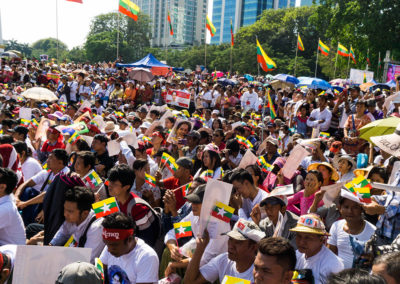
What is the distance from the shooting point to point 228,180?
471cm

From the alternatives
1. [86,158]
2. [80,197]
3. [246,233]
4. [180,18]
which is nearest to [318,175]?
[246,233]

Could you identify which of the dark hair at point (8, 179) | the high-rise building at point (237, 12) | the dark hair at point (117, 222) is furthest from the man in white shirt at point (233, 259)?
the high-rise building at point (237, 12)

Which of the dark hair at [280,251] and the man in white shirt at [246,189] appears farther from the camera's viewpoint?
the man in white shirt at [246,189]

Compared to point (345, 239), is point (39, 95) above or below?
above

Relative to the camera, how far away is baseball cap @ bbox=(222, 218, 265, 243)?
3.06 metres

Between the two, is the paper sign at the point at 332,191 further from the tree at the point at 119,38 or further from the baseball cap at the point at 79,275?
the tree at the point at 119,38

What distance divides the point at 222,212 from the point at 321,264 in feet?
2.69

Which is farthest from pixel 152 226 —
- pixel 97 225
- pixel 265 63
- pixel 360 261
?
pixel 265 63

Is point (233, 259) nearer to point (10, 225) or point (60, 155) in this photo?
point (10, 225)

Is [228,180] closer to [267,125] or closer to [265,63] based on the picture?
[267,125]

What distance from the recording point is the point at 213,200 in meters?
3.37

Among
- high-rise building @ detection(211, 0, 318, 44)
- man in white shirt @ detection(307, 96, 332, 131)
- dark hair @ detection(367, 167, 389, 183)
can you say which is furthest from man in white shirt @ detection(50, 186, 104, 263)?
high-rise building @ detection(211, 0, 318, 44)

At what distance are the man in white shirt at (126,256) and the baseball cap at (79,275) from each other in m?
0.67

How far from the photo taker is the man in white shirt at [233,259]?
10.1 ft
